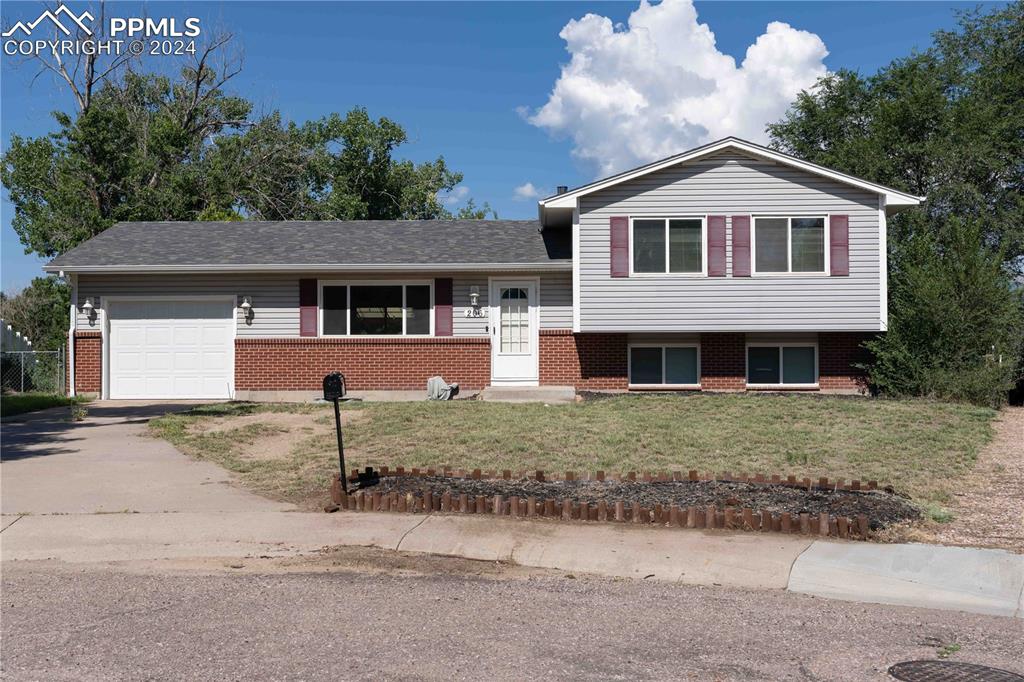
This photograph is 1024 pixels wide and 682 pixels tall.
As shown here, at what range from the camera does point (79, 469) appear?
37.1 ft

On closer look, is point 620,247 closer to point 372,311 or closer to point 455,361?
point 455,361

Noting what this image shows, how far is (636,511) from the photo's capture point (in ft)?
27.6

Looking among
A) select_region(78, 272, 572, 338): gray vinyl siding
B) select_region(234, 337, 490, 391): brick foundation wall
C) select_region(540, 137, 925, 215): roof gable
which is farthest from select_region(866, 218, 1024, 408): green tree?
select_region(234, 337, 490, 391): brick foundation wall

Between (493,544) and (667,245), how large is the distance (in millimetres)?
12308

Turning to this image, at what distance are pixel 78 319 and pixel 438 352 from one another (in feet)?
25.2

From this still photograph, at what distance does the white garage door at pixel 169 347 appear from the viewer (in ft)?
65.6

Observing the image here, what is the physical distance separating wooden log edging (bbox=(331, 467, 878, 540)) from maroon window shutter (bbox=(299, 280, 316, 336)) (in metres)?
10.9

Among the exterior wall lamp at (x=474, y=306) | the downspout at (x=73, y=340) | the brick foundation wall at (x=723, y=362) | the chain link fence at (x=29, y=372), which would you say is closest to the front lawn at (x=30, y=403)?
the downspout at (x=73, y=340)

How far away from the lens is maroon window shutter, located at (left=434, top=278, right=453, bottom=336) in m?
19.8

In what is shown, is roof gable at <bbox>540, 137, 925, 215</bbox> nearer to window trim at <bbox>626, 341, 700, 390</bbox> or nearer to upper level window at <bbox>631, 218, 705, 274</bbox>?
upper level window at <bbox>631, 218, 705, 274</bbox>

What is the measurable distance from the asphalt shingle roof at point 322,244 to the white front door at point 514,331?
2.34 ft

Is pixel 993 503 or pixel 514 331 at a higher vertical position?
pixel 514 331

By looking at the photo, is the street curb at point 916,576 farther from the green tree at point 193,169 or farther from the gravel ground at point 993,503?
the green tree at point 193,169

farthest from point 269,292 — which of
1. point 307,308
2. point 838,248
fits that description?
point 838,248
